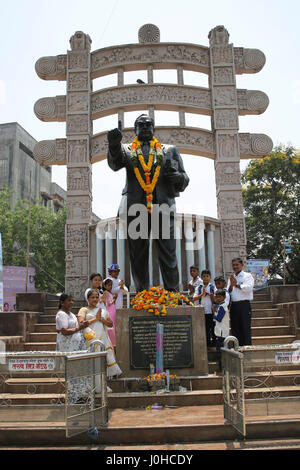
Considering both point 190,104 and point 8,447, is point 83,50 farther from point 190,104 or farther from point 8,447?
point 8,447

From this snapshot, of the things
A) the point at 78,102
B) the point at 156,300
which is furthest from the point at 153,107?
the point at 156,300

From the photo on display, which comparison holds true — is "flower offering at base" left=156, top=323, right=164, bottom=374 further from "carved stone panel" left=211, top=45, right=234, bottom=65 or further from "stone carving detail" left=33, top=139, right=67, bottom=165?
"carved stone panel" left=211, top=45, right=234, bottom=65

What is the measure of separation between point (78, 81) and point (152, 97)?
2.39 m

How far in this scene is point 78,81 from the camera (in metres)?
12.3

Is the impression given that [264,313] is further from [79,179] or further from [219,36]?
[219,36]

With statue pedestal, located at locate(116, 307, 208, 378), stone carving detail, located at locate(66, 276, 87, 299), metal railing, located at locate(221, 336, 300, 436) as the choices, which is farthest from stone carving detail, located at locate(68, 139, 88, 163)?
metal railing, located at locate(221, 336, 300, 436)

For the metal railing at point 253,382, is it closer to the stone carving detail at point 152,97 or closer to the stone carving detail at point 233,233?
the stone carving detail at point 233,233

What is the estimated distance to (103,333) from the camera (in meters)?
4.84

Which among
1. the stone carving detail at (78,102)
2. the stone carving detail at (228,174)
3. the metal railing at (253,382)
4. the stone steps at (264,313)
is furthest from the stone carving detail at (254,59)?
the metal railing at (253,382)

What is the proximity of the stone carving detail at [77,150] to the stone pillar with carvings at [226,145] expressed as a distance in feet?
12.8

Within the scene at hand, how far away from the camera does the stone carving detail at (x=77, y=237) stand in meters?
11.4

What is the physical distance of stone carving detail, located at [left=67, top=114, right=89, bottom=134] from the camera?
11.9m

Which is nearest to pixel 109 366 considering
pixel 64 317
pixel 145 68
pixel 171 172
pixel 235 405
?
pixel 64 317

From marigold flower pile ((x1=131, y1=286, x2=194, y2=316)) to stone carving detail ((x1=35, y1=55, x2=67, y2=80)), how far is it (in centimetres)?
934
